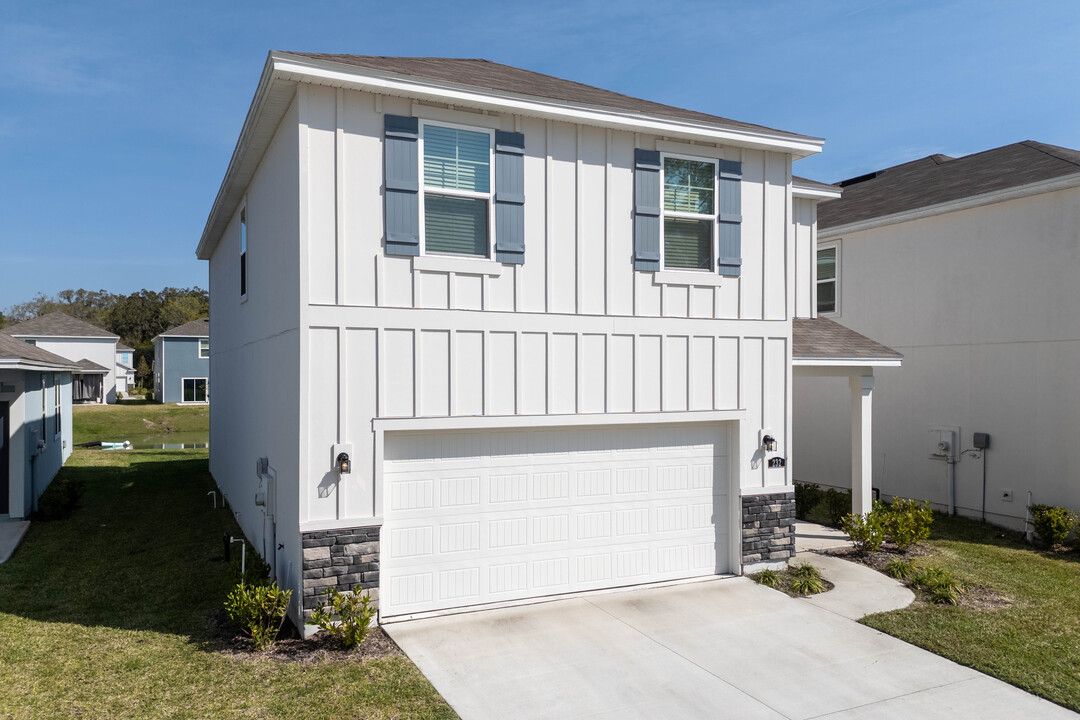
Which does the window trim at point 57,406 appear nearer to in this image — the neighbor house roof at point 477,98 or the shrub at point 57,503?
the shrub at point 57,503

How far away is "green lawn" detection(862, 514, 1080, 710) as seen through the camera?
20.4 ft

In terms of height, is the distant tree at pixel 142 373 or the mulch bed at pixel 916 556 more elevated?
the distant tree at pixel 142 373

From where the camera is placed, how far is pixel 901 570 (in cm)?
905

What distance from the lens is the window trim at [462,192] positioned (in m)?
7.36

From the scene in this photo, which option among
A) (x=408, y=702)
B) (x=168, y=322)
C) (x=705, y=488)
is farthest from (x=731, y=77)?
(x=168, y=322)

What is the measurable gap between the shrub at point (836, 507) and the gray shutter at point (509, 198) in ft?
25.7

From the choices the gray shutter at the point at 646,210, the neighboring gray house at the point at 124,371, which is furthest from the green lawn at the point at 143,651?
the neighboring gray house at the point at 124,371

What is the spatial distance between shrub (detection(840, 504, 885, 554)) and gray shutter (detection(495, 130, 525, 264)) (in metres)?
6.37

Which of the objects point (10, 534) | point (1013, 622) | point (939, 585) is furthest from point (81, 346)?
point (1013, 622)

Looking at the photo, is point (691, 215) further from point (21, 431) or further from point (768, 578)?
point (21, 431)

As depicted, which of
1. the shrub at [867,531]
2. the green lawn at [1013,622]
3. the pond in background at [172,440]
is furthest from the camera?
the pond in background at [172,440]

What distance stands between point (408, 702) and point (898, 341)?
1217 cm

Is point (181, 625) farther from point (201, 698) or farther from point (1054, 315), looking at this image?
point (1054, 315)

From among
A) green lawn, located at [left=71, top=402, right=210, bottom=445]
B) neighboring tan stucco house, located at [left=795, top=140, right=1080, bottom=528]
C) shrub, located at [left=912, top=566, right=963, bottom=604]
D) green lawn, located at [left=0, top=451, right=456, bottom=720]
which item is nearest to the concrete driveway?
green lawn, located at [left=0, top=451, right=456, bottom=720]
